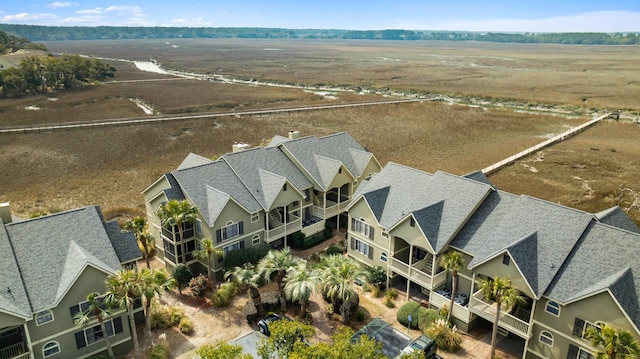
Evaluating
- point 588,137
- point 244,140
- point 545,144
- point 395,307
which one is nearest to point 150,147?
point 244,140

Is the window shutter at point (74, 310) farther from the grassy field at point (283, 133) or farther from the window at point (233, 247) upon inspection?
the grassy field at point (283, 133)

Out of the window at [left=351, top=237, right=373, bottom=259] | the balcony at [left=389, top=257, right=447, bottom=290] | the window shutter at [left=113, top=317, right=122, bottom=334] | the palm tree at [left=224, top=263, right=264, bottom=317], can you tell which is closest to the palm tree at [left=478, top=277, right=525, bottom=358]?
the balcony at [left=389, top=257, right=447, bottom=290]

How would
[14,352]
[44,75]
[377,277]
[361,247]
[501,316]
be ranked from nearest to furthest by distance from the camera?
[14,352] < [501,316] < [377,277] < [361,247] < [44,75]

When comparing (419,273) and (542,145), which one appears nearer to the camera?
(419,273)

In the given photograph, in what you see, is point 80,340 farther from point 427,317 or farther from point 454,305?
point 454,305

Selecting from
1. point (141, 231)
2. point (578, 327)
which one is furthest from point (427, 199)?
point (141, 231)

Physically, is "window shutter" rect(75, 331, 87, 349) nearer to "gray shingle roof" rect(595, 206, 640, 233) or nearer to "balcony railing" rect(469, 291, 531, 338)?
"balcony railing" rect(469, 291, 531, 338)

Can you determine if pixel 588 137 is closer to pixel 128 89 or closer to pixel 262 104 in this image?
pixel 262 104
